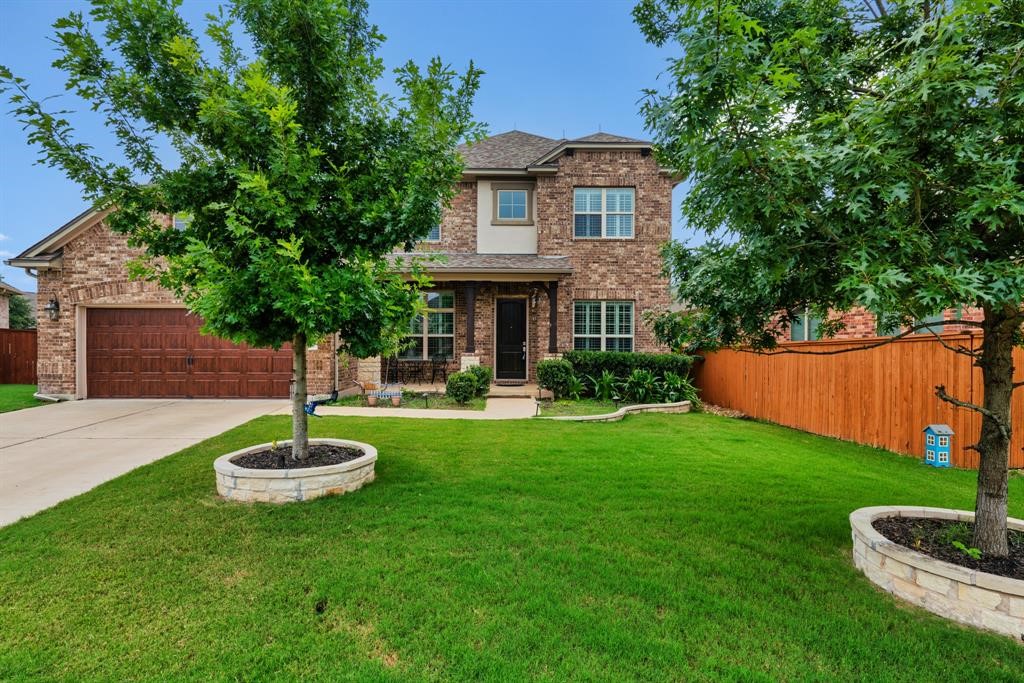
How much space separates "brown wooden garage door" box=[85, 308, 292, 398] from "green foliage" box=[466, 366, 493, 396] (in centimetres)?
529

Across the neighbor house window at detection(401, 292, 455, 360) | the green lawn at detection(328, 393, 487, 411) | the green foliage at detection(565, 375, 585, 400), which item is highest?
the neighbor house window at detection(401, 292, 455, 360)

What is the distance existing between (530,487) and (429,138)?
152 inches

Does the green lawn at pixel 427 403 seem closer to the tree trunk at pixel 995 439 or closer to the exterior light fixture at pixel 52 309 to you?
the exterior light fixture at pixel 52 309

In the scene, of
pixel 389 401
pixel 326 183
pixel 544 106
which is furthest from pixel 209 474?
pixel 544 106

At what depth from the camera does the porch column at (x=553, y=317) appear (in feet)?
40.9

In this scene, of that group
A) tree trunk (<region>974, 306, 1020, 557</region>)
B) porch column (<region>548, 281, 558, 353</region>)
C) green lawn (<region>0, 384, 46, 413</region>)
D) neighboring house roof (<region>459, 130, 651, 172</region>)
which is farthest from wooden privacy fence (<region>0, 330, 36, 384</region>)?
tree trunk (<region>974, 306, 1020, 557</region>)

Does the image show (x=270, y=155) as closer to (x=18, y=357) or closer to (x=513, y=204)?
(x=513, y=204)

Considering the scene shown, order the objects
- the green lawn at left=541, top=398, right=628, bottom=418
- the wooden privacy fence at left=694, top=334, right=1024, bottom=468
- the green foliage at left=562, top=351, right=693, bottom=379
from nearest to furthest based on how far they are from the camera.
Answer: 1. the wooden privacy fence at left=694, top=334, right=1024, bottom=468
2. the green lawn at left=541, top=398, right=628, bottom=418
3. the green foliage at left=562, top=351, right=693, bottom=379

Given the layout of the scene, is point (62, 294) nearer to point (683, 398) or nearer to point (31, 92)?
point (31, 92)

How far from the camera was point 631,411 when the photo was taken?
10.2 meters

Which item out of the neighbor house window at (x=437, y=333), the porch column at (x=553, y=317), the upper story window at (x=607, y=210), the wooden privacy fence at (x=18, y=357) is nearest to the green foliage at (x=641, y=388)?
the porch column at (x=553, y=317)

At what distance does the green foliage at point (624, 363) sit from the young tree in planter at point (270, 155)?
287 inches

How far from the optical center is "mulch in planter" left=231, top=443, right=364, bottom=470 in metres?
5.05

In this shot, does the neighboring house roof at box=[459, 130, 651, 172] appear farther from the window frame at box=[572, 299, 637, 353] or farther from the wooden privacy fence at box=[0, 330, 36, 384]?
the wooden privacy fence at box=[0, 330, 36, 384]
